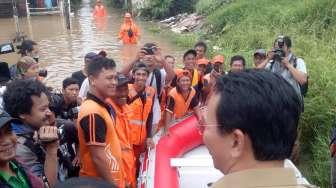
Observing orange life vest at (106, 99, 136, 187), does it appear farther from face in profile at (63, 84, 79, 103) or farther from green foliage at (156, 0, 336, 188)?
green foliage at (156, 0, 336, 188)

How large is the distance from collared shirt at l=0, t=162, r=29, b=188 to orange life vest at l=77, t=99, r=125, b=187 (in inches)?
23.4

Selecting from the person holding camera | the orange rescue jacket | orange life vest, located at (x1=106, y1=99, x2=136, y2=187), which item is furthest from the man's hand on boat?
the orange rescue jacket

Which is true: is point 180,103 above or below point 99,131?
below

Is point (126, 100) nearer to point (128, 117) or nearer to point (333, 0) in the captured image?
point (128, 117)

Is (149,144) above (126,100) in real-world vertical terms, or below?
below

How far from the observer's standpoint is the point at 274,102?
3.59 feet

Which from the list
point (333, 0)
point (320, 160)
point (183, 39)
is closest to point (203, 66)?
point (320, 160)

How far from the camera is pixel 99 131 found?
2.48 meters

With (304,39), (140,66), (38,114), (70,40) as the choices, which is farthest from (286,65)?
(70,40)

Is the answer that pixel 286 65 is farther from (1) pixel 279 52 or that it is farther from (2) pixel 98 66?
(2) pixel 98 66

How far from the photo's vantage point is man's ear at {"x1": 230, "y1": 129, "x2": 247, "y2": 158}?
3.59 feet

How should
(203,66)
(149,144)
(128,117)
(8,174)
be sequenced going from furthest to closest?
(203,66)
(149,144)
(128,117)
(8,174)

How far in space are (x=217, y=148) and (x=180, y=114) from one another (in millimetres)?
3477

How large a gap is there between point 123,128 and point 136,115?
1.52 feet
